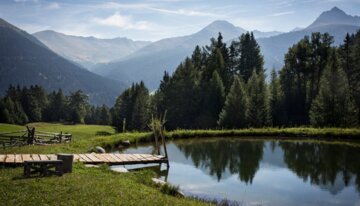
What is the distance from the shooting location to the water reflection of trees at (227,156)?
25281 mm

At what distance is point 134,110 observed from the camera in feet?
362

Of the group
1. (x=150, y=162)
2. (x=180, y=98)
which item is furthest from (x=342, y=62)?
(x=150, y=162)

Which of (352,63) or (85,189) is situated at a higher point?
(352,63)

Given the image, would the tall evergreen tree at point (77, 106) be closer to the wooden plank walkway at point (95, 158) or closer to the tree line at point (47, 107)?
the tree line at point (47, 107)

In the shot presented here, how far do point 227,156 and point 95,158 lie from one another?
10608 mm

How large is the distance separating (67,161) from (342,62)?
65.5 m

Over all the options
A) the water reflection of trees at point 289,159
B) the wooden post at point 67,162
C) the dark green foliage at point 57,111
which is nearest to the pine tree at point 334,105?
the water reflection of trees at point 289,159

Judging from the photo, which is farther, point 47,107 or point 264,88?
point 47,107

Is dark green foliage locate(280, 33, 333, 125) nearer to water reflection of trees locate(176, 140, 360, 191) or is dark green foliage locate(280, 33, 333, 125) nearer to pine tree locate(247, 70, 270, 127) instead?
pine tree locate(247, 70, 270, 127)

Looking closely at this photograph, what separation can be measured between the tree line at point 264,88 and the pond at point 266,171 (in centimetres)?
1943

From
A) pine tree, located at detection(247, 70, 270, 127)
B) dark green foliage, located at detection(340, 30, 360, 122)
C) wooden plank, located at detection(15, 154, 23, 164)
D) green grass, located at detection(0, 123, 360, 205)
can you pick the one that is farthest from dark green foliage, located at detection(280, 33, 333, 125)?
green grass, located at detection(0, 123, 360, 205)

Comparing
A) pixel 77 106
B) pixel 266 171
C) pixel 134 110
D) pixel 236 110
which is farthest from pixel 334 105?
pixel 77 106

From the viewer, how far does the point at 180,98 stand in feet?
267

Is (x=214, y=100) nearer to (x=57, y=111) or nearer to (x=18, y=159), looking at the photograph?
(x=18, y=159)
